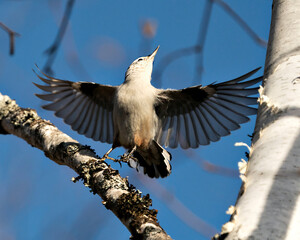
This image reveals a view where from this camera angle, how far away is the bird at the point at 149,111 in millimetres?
3301

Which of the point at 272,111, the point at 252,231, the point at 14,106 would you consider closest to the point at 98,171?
the point at 14,106

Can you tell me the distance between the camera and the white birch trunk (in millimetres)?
984

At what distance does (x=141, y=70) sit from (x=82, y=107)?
78 centimetres

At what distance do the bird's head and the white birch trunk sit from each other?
2.07 m

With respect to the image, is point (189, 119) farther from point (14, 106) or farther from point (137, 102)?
point (14, 106)

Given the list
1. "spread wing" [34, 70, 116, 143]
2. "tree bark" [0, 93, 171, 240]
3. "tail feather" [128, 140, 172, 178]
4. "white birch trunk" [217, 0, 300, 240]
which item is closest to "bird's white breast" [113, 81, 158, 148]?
"tail feather" [128, 140, 172, 178]

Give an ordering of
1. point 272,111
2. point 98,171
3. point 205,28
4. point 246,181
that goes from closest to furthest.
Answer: point 246,181 → point 272,111 → point 205,28 → point 98,171

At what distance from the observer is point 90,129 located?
387cm

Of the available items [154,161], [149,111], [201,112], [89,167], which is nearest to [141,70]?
[149,111]

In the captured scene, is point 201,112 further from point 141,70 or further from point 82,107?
point 82,107

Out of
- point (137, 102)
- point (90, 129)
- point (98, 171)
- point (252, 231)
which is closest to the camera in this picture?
point (252, 231)

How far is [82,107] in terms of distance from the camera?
3.95m

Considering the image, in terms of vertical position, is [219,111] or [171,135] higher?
[219,111]

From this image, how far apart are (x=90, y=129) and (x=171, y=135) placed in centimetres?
85
